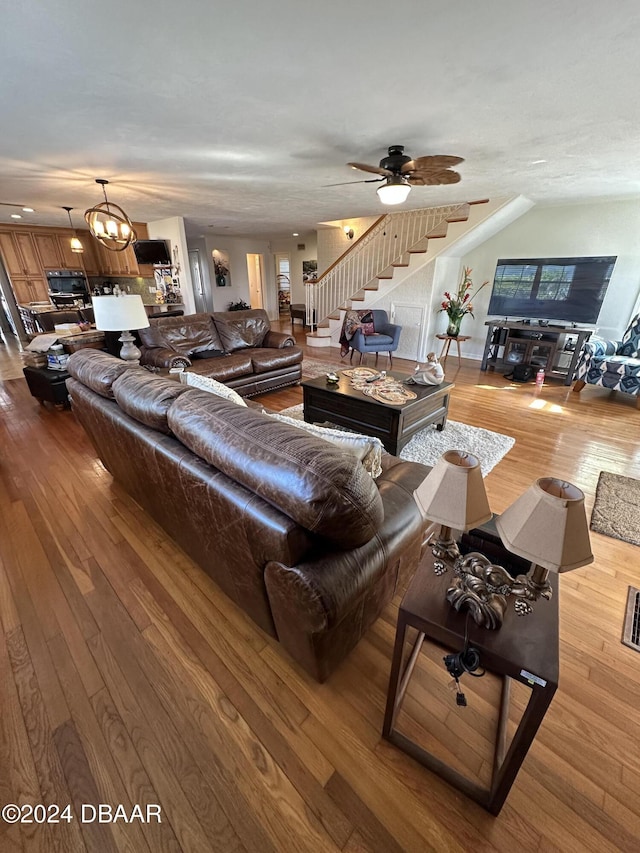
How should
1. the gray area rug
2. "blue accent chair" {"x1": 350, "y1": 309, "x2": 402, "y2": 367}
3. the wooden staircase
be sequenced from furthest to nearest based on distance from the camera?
"blue accent chair" {"x1": 350, "y1": 309, "x2": 402, "y2": 367} < the wooden staircase < the gray area rug

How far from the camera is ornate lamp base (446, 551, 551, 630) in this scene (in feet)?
2.74

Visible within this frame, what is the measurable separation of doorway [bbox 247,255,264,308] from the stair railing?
12.3 feet

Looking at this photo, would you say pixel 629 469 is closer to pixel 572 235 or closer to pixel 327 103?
pixel 327 103

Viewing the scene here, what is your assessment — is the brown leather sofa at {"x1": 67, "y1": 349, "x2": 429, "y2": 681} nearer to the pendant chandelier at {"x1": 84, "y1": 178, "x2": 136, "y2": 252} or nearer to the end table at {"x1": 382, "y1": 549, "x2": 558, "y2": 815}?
the end table at {"x1": 382, "y1": 549, "x2": 558, "y2": 815}

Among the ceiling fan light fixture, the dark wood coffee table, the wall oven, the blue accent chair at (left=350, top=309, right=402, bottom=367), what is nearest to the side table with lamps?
the dark wood coffee table

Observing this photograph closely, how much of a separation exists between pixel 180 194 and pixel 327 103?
2.90 m

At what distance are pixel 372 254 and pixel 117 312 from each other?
4.92 meters

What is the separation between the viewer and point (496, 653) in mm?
832

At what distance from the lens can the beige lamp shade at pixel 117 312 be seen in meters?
2.82

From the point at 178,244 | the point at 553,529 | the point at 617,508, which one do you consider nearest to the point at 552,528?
the point at 553,529

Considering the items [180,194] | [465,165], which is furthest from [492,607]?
[180,194]

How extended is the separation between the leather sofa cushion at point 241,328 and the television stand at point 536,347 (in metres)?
3.46

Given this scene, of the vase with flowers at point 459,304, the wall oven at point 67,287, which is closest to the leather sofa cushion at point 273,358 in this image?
the vase with flowers at point 459,304

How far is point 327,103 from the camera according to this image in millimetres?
1971
